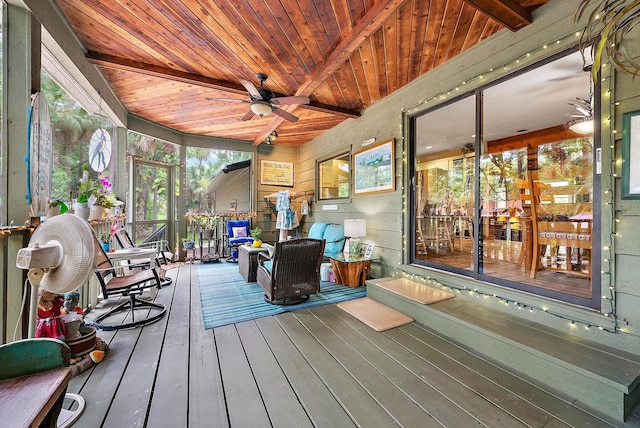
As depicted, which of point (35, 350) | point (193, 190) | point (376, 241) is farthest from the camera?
point (193, 190)

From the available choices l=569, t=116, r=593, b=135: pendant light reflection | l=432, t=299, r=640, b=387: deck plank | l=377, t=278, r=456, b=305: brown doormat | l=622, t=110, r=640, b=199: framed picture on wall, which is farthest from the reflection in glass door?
l=569, t=116, r=593, b=135: pendant light reflection

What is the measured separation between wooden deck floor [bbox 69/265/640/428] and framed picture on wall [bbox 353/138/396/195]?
2297 millimetres

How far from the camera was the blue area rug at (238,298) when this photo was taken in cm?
294

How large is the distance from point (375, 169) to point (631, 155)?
9.48ft

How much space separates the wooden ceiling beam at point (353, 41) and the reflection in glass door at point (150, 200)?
3688 mm

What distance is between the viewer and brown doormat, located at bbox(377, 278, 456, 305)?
286cm

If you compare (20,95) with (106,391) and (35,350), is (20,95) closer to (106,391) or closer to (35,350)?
(35,350)

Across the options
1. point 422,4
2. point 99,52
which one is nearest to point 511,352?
point 422,4

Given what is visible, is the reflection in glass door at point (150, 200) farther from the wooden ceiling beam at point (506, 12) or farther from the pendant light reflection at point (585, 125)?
the pendant light reflection at point (585, 125)

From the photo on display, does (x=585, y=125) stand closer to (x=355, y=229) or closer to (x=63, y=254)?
(x=355, y=229)

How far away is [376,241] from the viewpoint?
438 centimetres

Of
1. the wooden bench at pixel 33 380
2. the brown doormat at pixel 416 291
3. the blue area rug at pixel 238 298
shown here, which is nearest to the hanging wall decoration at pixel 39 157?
the wooden bench at pixel 33 380

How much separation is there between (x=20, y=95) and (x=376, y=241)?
423 cm

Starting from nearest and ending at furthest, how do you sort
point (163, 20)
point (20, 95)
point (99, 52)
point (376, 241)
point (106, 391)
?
1. point (106, 391)
2. point (20, 95)
3. point (163, 20)
4. point (99, 52)
5. point (376, 241)
